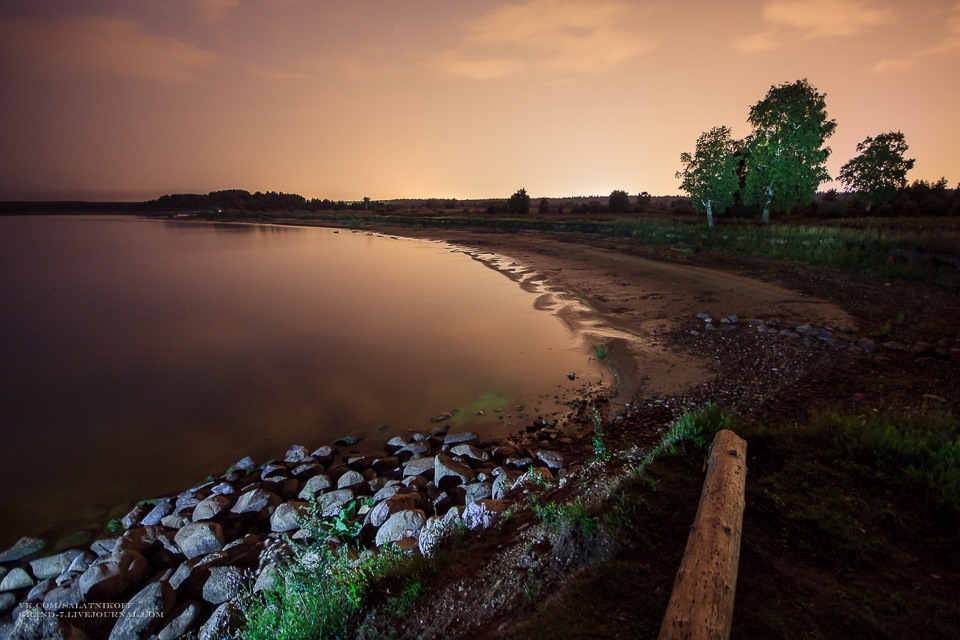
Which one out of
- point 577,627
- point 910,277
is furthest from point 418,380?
point 910,277

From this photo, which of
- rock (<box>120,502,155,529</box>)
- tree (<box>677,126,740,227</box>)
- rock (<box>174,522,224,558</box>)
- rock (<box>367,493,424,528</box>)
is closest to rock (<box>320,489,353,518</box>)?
rock (<box>367,493,424,528</box>)

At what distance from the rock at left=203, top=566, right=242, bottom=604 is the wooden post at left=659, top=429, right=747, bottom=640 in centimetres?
385

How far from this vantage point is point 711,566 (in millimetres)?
2479

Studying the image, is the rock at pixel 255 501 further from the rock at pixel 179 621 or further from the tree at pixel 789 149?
the tree at pixel 789 149

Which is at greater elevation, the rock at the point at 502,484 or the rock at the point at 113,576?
the rock at the point at 502,484

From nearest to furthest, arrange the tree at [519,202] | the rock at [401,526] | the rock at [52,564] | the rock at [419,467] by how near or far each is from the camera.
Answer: the rock at [401,526] → the rock at [52,564] → the rock at [419,467] → the tree at [519,202]

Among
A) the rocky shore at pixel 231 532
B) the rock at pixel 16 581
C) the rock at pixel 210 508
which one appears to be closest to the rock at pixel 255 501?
the rocky shore at pixel 231 532

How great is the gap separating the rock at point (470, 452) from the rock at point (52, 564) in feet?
14.9

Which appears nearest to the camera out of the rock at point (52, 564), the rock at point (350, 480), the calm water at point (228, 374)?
the rock at point (52, 564)

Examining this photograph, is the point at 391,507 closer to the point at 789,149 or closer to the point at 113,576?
the point at 113,576

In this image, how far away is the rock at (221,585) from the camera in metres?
3.91

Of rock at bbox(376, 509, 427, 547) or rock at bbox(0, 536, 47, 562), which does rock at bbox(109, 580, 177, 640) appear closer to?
rock at bbox(376, 509, 427, 547)

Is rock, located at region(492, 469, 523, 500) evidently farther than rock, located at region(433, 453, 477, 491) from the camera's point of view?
No

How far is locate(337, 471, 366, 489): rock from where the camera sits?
5605mm
